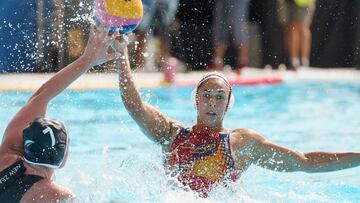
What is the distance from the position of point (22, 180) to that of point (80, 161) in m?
3.51

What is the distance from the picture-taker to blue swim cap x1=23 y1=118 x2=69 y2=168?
3.51 metres

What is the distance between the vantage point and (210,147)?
16.3 ft

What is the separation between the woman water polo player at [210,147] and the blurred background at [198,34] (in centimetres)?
487

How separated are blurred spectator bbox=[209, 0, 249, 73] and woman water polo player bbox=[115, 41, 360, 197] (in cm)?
756

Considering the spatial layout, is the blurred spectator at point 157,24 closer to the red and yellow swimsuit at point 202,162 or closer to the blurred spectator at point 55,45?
the blurred spectator at point 55,45

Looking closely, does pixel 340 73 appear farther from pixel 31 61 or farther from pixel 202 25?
pixel 31 61

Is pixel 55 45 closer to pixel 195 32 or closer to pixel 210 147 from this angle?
pixel 195 32

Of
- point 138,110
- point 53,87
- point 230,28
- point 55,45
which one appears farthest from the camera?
point 230,28

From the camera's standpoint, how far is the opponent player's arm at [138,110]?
4.77 meters

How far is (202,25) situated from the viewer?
13484 mm

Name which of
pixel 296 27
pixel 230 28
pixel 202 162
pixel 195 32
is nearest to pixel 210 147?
pixel 202 162

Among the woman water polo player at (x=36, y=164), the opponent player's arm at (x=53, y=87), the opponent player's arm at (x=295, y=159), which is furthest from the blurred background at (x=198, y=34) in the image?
the woman water polo player at (x=36, y=164)

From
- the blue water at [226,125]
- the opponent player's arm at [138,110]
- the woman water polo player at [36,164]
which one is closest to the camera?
the woman water polo player at [36,164]

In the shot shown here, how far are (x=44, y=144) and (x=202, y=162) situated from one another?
159 centimetres
